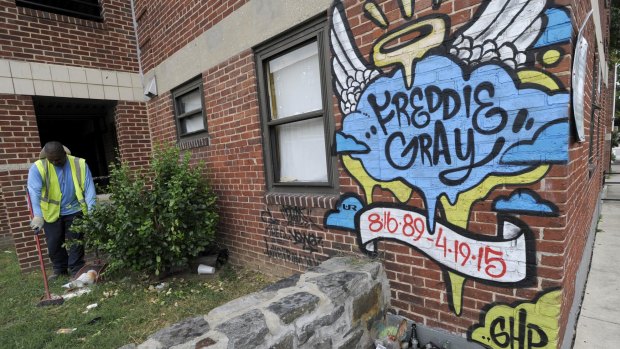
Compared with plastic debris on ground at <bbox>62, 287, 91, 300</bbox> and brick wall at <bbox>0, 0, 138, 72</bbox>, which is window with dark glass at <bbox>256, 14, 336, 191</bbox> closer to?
plastic debris on ground at <bbox>62, 287, 91, 300</bbox>

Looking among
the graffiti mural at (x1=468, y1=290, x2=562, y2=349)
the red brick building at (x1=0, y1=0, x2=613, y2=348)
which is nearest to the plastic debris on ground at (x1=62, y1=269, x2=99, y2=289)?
the red brick building at (x1=0, y1=0, x2=613, y2=348)

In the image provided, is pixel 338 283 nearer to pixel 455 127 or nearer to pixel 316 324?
pixel 316 324

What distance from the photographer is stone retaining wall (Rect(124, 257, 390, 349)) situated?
70.6 inches

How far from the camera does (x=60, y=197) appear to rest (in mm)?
4586

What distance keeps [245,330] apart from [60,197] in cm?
423

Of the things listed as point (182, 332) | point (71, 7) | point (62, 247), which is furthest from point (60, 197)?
point (182, 332)

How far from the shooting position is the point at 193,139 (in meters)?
5.05

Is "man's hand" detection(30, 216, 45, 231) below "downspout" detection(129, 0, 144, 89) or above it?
below

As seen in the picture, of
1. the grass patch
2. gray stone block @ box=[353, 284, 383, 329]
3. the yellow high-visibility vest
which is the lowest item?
the grass patch

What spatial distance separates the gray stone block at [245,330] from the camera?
1752 mm

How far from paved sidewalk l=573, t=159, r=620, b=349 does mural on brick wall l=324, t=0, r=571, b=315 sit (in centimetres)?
124

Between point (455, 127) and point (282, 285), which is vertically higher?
point (455, 127)

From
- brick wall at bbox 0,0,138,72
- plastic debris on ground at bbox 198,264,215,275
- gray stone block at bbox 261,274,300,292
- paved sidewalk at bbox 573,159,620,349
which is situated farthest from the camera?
brick wall at bbox 0,0,138,72

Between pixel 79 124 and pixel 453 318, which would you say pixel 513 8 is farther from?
pixel 79 124
